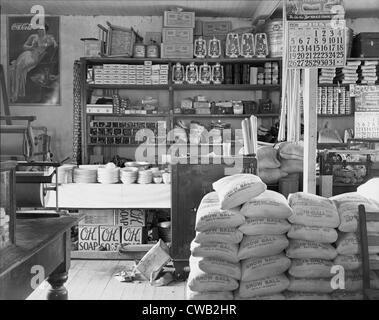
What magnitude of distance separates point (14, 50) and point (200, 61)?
266 centimetres

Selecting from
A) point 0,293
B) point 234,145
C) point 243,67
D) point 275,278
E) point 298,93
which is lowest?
point 275,278

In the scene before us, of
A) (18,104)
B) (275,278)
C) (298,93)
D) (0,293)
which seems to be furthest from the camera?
(18,104)

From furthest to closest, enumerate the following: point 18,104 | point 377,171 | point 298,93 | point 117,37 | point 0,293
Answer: point 18,104 → point 117,37 → point 377,171 → point 298,93 → point 0,293

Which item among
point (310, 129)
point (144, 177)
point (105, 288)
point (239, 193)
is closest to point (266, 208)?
point (239, 193)

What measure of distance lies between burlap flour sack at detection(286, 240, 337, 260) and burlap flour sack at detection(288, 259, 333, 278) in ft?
0.08

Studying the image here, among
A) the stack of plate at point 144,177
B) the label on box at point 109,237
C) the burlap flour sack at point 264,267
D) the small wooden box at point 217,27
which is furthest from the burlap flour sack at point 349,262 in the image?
the small wooden box at point 217,27

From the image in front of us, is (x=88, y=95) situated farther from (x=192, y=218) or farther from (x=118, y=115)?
(x=192, y=218)

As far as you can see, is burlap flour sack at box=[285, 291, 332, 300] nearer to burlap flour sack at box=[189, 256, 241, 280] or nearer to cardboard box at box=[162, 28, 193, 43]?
burlap flour sack at box=[189, 256, 241, 280]

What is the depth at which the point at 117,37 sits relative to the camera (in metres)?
6.67

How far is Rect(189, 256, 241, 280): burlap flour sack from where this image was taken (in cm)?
244

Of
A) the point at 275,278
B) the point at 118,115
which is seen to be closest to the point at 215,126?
the point at 118,115

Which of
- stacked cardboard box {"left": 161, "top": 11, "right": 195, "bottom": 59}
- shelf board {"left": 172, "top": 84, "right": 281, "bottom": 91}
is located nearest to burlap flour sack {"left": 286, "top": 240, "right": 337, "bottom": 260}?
shelf board {"left": 172, "top": 84, "right": 281, "bottom": 91}

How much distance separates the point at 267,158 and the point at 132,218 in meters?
1.76

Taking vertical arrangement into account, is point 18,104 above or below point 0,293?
above
